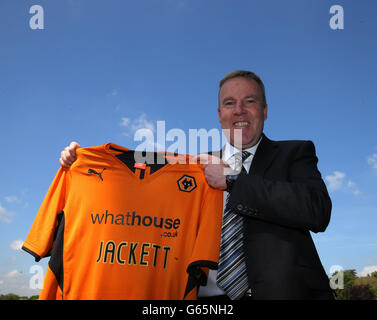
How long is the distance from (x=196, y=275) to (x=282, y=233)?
38.5 inches

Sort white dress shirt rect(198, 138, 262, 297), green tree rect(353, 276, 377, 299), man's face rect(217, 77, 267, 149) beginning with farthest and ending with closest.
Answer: green tree rect(353, 276, 377, 299), man's face rect(217, 77, 267, 149), white dress shirt rect(198, 138, 262, 297)

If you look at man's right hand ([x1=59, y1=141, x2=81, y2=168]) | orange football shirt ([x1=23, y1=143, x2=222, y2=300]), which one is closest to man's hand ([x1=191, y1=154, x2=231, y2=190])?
orange football shirt ([x1=23, y1=143, x2=222, y2=300])

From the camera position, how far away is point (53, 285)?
319 centimetres

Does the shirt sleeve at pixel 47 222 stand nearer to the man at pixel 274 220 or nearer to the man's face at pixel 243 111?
the man at pixel 274 220

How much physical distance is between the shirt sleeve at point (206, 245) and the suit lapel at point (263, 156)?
0.54m

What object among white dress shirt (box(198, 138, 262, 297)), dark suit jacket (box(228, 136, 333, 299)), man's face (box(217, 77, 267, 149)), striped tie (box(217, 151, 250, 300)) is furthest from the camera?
man's face (box(217, 77, 267, 149))

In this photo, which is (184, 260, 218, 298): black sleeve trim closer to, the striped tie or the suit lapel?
the striped tie

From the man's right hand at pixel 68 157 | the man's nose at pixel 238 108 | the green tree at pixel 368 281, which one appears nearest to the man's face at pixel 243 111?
the man's nose at pixel 238 108

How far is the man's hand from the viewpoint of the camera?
10.5 feet

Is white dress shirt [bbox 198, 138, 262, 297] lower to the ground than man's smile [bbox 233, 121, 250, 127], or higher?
lower

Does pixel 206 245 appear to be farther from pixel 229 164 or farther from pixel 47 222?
pixel 47 222

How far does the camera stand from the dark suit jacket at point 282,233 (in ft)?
9.48
